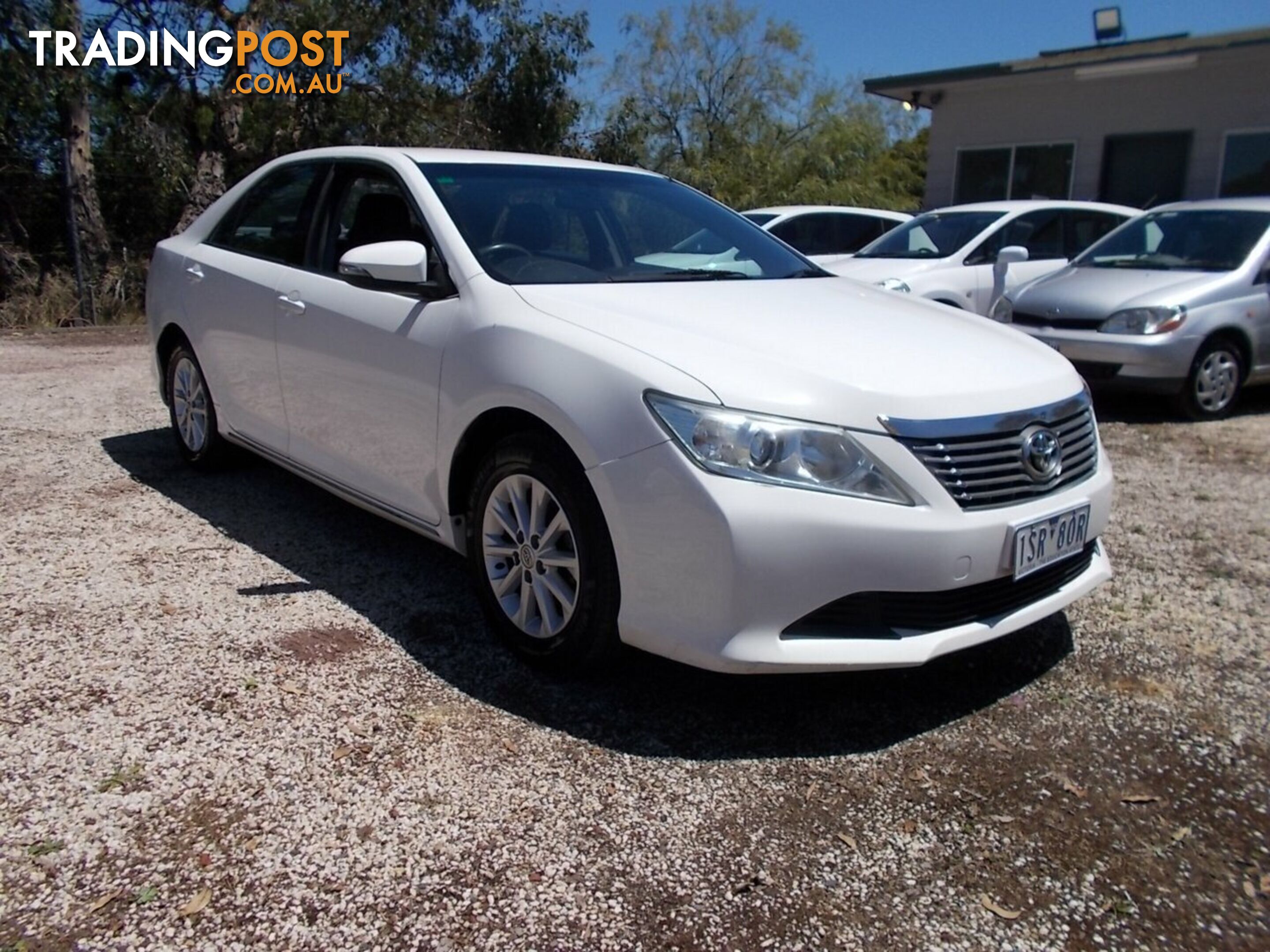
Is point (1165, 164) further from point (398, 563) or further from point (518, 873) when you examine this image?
point (518, 873)

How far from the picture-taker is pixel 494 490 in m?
3.27

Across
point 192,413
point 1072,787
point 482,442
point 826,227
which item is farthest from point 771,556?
point 826,227

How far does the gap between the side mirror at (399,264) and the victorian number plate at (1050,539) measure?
1.98 meters

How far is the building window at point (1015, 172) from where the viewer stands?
15156 mm

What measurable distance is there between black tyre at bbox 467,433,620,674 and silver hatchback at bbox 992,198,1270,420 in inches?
211

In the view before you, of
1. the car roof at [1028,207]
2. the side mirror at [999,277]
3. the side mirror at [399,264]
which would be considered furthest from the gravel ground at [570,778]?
the car roof at [1028,207]

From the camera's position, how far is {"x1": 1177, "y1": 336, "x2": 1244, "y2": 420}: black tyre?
7.34m

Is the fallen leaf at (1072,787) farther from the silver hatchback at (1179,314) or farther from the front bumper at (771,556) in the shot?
the silver hatchback at (1179,314)

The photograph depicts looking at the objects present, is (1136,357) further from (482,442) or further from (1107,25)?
(1107,25)

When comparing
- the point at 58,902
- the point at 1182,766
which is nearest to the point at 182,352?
the point at 58,902

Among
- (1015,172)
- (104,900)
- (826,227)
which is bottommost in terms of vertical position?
(104,900)

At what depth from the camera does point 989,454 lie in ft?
9.59

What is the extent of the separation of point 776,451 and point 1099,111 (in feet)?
46.8

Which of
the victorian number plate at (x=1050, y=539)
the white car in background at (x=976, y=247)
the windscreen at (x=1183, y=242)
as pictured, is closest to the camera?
the victorian number plate at (x=1050, y=539)
